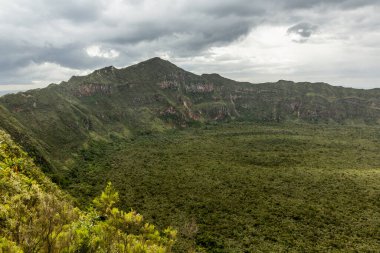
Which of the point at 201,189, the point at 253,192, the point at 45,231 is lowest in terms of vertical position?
the point at 201,189

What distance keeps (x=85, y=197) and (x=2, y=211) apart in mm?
74461

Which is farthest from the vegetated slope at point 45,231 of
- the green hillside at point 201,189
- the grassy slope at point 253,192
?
the grassy slope at point 253,192

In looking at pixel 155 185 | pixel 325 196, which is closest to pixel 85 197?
pixel 155 185

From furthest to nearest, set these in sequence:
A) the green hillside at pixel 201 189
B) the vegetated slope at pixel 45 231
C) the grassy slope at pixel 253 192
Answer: the grassy slope at pixel 253 192, the green hillside at pixel 201 189, the vegetated slope at pixel 45 231

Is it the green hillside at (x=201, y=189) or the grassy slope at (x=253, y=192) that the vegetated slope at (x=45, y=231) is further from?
the grassy slope at (x=253, y=192)

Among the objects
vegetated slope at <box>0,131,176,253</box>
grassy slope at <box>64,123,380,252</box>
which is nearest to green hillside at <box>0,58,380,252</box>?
vegetated slope at <box>0,131,176,253</box>

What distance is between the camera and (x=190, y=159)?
496 ft

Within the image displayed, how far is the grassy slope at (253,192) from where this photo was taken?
2702 inches

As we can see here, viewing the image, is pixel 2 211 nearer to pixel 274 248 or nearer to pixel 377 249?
pixel 274 248

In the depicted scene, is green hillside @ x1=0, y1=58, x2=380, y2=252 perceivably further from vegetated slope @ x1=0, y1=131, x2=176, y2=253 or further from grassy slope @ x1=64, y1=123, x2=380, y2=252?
grassy slope @ x1=64, y1=123, x2=380, y2=252

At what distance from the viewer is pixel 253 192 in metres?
98.6

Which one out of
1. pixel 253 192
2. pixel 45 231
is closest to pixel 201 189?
pixel 253 192

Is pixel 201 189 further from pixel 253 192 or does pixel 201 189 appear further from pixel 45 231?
pixel 45 231

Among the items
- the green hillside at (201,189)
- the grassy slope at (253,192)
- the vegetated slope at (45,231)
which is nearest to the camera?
the vegetated slope at (45,231)
